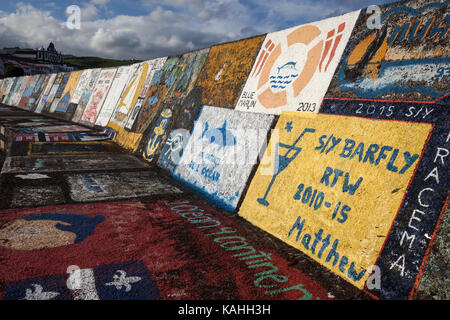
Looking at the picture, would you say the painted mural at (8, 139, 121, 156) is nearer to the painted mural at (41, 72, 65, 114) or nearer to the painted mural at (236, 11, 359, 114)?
the painted mural at (236, 11, 359, 114)

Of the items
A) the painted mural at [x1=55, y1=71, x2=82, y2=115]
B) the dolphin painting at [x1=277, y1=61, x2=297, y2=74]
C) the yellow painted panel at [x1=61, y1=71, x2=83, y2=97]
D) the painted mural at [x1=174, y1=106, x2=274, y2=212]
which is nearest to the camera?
the painted mural at [x1=174, y1=106, x2=274, y2=212]

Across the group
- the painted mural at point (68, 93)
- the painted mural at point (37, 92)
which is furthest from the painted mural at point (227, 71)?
the painted mural at point (37, 92)

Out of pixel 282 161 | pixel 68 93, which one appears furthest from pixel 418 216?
pixel 68 93

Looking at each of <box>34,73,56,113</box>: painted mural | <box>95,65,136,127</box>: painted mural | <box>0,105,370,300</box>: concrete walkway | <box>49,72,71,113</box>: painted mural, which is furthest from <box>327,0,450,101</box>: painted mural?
<box>34,73,56,113</box>: painted mural

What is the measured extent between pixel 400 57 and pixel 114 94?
414 inches

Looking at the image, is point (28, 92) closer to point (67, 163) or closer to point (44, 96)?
point (44, 96)

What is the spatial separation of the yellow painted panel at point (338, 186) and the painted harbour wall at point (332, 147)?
1cm

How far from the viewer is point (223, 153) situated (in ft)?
15.9

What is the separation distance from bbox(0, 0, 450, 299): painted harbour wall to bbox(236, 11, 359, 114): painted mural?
0.07 ft

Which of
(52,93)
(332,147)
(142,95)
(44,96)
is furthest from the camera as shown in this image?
(44,96)

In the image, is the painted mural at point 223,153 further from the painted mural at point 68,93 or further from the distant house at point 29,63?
the distant house at point 29,63

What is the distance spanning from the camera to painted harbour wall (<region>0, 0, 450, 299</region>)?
8.22 feet

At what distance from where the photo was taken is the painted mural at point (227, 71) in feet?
18.3
